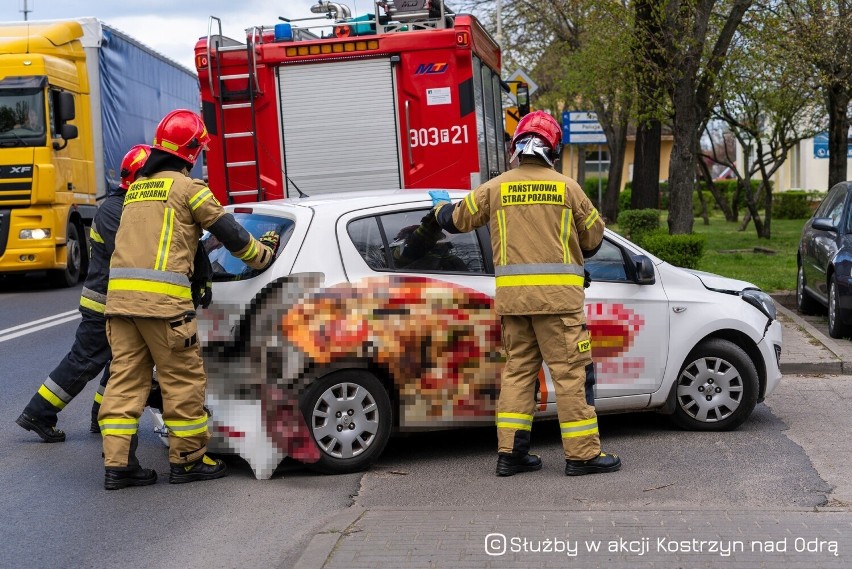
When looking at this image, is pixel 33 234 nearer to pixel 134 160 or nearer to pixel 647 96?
pixel 647 96

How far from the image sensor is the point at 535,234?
21.1 feet

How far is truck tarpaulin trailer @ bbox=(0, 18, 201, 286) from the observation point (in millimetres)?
16797

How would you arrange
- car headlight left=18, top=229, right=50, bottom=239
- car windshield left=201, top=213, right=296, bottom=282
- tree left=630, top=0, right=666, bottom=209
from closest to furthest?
car windshield left=201, top=213, right=296, bottom=282, tree left=630, top=0, right=666, bottom=209, car headlight left=18, top=229, right=50, bottom=239

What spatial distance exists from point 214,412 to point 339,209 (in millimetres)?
1338

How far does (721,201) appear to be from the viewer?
116 ft

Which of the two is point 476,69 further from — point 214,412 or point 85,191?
point 85,191

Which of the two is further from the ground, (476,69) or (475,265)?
(476,69)

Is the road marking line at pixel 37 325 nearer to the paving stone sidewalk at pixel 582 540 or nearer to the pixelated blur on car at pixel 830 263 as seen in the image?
the paving stone sidewalk at pixel 582 540

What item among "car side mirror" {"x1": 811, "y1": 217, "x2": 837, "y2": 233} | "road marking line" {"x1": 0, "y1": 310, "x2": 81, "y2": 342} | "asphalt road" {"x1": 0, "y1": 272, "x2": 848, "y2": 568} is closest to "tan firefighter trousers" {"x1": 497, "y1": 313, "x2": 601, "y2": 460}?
"asphalt road" {"x1": 0, "y1": 272, "x2": 848, "y2": 568}

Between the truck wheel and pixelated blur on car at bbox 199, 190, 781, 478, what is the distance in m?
11.7

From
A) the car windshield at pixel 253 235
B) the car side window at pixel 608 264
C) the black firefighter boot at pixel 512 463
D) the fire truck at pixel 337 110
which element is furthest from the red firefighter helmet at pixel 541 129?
the fire truck at pixel 337 110

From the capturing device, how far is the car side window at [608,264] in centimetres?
715

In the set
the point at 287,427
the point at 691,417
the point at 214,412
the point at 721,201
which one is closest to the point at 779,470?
the point at 691,417

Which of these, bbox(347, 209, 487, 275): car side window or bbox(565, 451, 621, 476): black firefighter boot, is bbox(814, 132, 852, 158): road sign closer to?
bbox(347, 209, 487, 275): car side window
